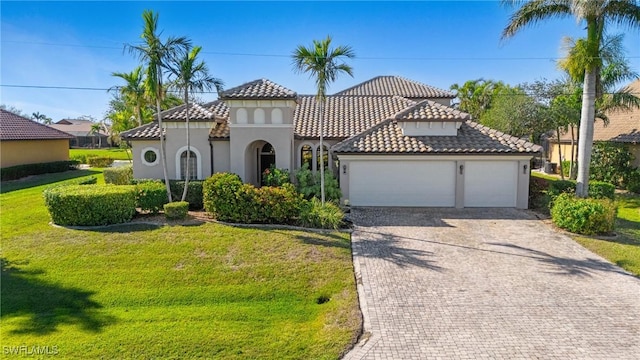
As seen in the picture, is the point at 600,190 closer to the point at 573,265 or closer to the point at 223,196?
the point at 573,265

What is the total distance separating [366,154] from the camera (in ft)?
58.2

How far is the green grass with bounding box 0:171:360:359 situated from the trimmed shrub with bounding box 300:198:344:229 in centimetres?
78

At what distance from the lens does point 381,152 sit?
17.6m

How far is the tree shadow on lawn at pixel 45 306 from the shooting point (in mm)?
8094

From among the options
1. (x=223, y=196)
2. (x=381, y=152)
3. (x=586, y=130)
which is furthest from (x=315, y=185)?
(x=586, y=130)

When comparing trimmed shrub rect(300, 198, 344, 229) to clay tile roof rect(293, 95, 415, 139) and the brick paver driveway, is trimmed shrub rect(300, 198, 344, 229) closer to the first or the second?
the brick paver driveway

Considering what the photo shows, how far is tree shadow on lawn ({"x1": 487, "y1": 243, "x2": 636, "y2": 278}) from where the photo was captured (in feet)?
35.2

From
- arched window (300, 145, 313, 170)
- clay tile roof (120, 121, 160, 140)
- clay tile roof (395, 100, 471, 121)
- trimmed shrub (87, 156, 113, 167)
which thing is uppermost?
clay tile roof (395, 100, 471, 121)

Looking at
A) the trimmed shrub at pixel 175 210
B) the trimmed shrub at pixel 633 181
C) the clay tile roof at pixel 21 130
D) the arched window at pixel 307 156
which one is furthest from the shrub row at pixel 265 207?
the clay tile roof at pixel 21 130

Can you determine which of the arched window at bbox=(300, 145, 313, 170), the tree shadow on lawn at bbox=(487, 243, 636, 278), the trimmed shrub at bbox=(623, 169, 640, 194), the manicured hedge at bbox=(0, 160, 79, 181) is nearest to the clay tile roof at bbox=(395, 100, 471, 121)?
the arched window at bbox=(300, 145, 313, 170)

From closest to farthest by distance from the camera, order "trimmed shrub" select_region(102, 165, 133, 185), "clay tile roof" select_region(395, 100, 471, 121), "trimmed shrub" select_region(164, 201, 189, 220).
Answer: "trimmed shrub" select_region(164, 201, 189, 220) → "clay tile roof" select_region(395, 100, 471, 121) → "trimmed shrub" select_region(102, 165, 133, 185)

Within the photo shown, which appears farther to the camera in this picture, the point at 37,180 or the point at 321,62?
the point at 37,180

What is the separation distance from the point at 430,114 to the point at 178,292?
1441 centimetres

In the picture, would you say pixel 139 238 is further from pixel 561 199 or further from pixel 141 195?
pixel 561 199
